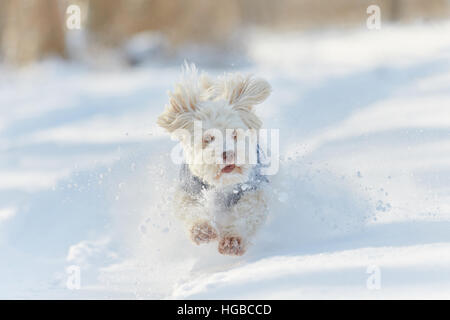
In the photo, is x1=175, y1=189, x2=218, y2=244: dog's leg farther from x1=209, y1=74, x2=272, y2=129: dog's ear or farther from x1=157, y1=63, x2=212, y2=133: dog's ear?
x1=209, y1=74, x2=272, y2=129: dog's ear

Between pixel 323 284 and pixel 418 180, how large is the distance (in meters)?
2.26

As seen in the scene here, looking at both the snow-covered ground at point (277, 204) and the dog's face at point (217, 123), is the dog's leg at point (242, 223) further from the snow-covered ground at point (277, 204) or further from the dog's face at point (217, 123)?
the dog's face at point (217, 123)

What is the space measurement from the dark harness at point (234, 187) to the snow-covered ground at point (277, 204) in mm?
350

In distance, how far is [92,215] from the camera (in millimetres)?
5645

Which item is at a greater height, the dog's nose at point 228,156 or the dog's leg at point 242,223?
the dog's nose at point 228,156

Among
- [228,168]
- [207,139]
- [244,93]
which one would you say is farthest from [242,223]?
[244,93]

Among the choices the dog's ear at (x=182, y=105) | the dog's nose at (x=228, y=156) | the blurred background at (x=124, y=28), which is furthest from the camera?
the blurred background at (x=124, y=28)

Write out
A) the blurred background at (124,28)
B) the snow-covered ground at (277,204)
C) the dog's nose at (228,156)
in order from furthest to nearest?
the blurred background at (124,28) < the dog's nose at (228,156) < the snow-covered ground at (277,204)

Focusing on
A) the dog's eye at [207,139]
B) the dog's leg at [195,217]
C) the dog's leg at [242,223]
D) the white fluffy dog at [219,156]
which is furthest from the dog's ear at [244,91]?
the dog's leg at [195,217]

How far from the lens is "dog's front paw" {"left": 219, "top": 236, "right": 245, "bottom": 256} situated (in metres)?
4.14

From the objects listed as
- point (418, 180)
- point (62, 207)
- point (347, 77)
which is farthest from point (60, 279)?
point (347, 77)

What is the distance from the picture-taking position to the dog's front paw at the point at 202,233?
13.6 ft

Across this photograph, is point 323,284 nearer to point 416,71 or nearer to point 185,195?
point 185,195

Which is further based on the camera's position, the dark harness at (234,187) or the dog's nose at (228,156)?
the dark harness at (234,187)
